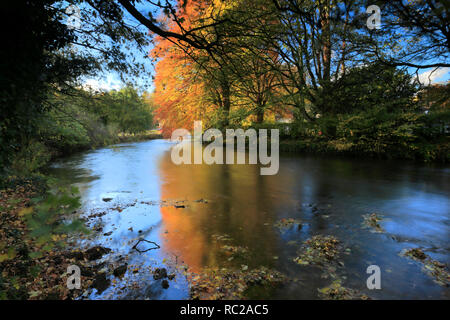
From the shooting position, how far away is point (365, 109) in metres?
13.9

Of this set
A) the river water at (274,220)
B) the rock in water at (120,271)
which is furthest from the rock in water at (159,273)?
the rock in water at (120,271)

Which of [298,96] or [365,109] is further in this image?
[298,96]

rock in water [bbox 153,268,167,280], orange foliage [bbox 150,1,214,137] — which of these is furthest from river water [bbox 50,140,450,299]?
orange foliage [bbox 150,1,214,137]

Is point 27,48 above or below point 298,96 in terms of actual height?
below

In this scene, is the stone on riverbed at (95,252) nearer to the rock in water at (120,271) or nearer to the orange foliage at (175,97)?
the rock in water at (120,271)

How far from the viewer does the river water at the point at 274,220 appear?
135 inches

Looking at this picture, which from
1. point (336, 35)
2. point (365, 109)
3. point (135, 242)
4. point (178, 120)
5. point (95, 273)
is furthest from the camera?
point (178, 120)

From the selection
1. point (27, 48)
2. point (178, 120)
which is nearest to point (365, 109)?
point (27, 48)

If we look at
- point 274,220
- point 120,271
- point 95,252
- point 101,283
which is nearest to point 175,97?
point 274,220

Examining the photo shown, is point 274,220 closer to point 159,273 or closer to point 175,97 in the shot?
point 159,273

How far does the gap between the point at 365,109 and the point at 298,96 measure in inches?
149

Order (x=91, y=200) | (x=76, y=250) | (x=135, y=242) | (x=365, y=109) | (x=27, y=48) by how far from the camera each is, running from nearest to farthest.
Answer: (x=27, y=48)
(x=76, y=250)
(x=135, y=242)
(x=91, y=200)
(x=365, y=109)

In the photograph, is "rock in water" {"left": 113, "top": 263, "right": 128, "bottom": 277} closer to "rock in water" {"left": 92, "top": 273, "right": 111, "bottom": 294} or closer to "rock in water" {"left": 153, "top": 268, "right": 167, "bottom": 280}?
"rock in water" {"left": 92, "top": 273, "right": 111, "bottom": 294}
